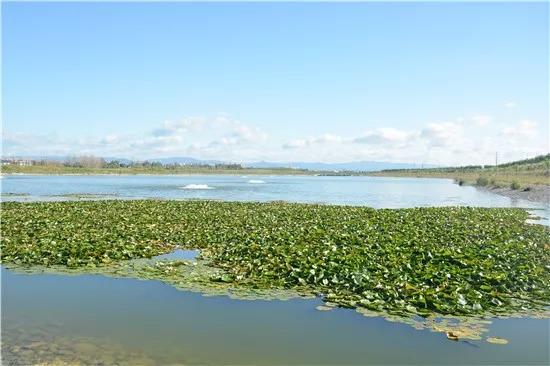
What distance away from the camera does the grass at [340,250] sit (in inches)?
459

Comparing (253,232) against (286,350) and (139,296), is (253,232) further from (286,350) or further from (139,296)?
(286,350)

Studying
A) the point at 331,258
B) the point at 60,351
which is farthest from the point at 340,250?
the point at 60,351

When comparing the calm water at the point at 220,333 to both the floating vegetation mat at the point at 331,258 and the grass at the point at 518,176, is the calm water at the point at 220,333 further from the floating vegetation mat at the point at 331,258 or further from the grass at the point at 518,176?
the grass at the point at 518,176

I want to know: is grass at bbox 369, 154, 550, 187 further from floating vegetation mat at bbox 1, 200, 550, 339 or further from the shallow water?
floating vegetation mat at bbox 1, 200, 550, 339

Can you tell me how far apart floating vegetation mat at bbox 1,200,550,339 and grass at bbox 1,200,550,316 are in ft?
0.14

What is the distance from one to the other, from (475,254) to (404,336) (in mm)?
7681

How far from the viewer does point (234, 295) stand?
39.2 feet

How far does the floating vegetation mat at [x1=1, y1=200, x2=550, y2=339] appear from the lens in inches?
442

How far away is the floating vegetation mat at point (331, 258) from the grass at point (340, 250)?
0.04 meters

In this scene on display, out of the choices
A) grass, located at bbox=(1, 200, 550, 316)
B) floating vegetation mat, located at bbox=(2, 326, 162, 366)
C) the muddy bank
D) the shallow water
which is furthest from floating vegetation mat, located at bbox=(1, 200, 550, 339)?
the muddy bank

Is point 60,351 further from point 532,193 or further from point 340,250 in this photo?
point 532,193

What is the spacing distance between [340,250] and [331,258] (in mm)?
1635

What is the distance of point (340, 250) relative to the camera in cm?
1634

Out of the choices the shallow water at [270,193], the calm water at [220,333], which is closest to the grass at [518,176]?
the shallow water at [270,193]
